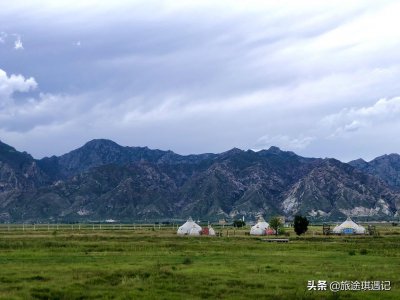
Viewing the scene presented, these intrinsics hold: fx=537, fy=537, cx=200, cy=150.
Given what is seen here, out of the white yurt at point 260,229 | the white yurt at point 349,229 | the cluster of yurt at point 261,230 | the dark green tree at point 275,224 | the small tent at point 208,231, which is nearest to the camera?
the small tent at point 208,231

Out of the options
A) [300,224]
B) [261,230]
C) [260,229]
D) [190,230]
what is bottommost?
[261,230]

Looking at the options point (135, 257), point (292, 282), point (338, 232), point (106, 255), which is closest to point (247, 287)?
point (292, 282)

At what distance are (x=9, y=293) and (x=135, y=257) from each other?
26.6 metres

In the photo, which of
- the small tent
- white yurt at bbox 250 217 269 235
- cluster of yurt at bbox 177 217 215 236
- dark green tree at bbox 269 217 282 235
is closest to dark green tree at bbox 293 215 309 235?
dark green tree at bbox 269 217 282 235

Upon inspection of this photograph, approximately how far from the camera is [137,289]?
36812 mm

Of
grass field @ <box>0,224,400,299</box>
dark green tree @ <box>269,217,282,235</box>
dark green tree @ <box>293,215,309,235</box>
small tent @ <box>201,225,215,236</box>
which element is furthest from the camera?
dark green tree @ <box>269,217,282,235</box>

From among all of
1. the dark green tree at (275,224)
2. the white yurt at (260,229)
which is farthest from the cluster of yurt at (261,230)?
the dark green tree at (275,224)

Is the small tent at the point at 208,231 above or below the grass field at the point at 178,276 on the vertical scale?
below

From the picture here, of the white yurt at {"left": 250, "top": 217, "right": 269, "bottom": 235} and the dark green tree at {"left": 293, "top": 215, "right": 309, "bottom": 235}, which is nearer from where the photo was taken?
the dark green tree at {"left": 293, "top": 215, "right": 309, "bottom": 235}

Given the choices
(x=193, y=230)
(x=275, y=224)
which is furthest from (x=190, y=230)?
(x=275, y=224)

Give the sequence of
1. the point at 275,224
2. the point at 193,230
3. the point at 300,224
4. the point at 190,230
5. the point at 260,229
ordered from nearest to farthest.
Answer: the point at 300,224, the point at 193,230, the point at 190,230, the point at 275,224, the point at 260,229

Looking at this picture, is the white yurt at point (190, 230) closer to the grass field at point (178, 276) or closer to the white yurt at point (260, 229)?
the white yurt at point (260, 229)

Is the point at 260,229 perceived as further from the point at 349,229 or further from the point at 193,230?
the point at 349,229

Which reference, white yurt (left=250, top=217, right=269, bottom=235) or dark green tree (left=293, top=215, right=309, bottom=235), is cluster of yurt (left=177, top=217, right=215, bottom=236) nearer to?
white yurt (left=250, top=217, right=269, bottom=235)
